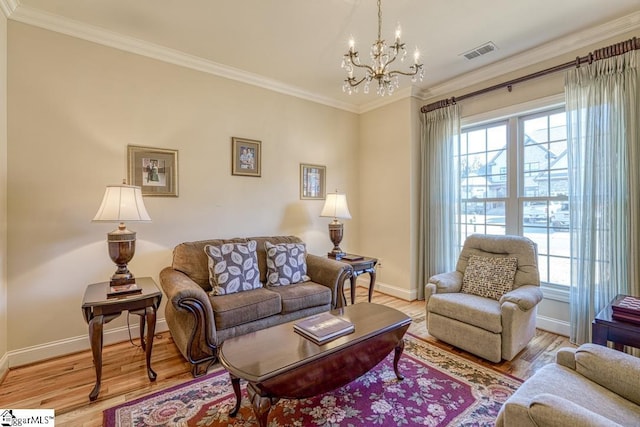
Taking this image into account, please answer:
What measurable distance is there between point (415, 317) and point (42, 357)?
358 cm

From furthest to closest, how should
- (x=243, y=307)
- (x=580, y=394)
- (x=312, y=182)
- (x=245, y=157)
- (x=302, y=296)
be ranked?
(x=312, y=182) < (x=245, y=157) < (x=302, y=296) < (x=243, y=307) < (x=580, y=394)

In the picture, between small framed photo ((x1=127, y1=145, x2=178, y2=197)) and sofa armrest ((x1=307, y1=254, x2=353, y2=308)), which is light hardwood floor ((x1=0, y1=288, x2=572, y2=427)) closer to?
sofa armrest ((x1=307, y1=254, x2=353, y2=308))

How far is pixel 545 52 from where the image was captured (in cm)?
298

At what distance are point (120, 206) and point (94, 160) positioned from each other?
760 mm

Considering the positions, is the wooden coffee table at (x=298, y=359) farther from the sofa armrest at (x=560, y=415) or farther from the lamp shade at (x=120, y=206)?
the lamp shade at (x=120, y=206)

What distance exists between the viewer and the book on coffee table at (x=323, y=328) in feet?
5.90

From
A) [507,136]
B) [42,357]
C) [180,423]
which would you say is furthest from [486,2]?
[42,357]

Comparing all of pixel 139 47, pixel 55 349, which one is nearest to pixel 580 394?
pixel 55 349

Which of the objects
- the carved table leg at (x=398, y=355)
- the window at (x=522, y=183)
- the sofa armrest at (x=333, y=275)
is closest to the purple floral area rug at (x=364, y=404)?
the carved table leg at (x=398, y=355)

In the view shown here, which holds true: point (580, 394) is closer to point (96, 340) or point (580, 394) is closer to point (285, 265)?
point (285, 265)

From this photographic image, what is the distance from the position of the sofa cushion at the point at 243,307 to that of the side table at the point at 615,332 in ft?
7.41

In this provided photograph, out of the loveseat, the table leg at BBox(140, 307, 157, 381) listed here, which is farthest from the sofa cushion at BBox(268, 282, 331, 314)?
the table leg at BBox(140, 307, 157, 381)

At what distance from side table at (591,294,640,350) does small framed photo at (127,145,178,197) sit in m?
3.61

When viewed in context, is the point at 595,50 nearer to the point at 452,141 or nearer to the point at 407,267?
the point at 452,141
